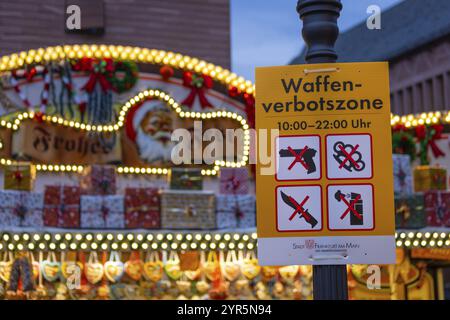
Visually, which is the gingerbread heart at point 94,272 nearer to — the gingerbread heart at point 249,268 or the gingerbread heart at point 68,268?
the gingerbread heart at point 68,268

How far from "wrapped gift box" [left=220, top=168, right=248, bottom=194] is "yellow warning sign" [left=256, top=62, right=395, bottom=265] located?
689cm

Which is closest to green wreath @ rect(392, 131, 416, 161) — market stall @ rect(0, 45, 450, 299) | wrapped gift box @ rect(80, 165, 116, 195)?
market stall @ rect(0, 45, 450, 299)

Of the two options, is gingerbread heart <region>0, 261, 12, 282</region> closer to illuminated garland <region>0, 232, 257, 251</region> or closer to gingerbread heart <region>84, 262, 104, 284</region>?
illuminated garland <region>0, 232, 257, 251</region>

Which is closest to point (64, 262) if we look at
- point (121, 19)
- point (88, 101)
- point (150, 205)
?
point (150, 205)

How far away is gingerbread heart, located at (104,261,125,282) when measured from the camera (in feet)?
37.8

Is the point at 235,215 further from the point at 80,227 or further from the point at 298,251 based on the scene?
the point at 298,251

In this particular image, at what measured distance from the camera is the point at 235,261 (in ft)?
39.0

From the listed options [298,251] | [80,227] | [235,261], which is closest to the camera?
[298,251]

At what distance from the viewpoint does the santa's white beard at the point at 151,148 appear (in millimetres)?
12227

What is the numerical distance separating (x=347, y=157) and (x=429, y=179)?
7933 millimetres

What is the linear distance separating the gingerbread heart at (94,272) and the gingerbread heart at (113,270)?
84 millimetres

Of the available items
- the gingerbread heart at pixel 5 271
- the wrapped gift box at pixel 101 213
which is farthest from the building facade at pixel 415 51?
the gingerbread heart at pixel 5 271
